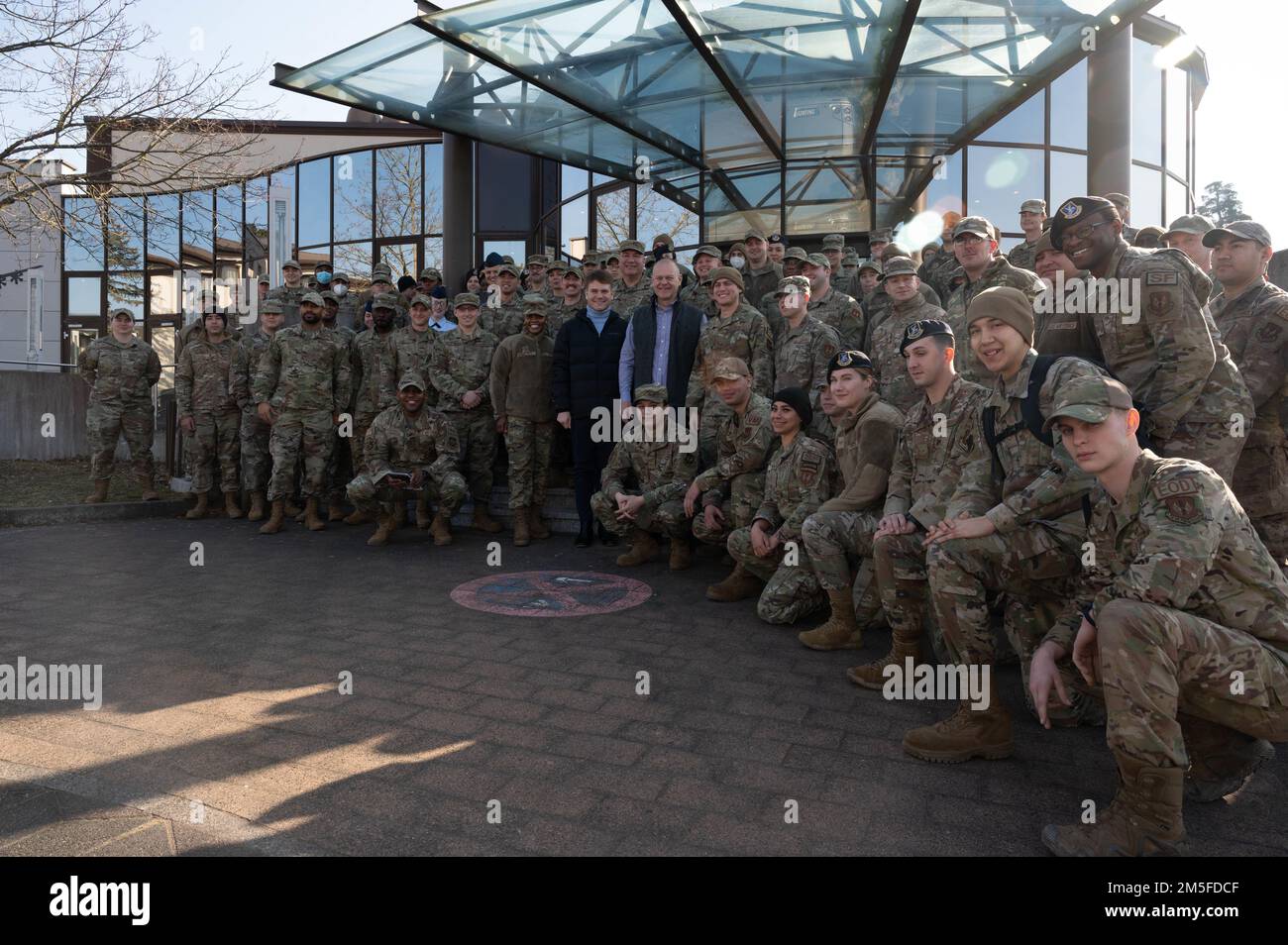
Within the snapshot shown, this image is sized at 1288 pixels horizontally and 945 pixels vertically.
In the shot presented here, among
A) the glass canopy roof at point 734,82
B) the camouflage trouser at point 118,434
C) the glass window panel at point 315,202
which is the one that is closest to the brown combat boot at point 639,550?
the glass canopy roof at point 734,82

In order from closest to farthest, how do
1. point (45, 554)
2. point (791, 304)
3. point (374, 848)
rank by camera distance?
point (374, 848) → point (791, 304) → point (45, 554)

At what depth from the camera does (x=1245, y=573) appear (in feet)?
8.26

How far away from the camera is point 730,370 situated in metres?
6.02

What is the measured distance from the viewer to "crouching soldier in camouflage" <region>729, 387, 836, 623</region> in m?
5.12

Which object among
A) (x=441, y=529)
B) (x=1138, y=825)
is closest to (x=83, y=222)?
(x=441, y=529)

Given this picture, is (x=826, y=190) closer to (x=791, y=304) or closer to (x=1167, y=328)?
(x=791, y=304)

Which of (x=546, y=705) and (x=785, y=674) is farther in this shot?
(x=785, y=674)

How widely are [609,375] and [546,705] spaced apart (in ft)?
14.5

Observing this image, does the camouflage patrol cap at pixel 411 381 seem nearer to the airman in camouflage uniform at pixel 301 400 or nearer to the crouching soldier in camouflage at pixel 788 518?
the airman in camouflage uniform at pixel 301 400

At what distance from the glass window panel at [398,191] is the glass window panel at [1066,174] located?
1419cm

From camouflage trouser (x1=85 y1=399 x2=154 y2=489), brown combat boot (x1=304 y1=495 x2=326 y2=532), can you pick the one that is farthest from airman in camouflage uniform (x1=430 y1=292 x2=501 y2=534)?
camouflage trouser (x1=85 y1=399 x2=154 y2=489)

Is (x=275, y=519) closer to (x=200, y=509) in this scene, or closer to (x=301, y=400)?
(x=301, y=400)

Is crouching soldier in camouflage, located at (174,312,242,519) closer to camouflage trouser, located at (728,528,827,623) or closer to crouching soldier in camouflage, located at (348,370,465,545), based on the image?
crouching soldier in camouflage, located at (348,370,465,545)
